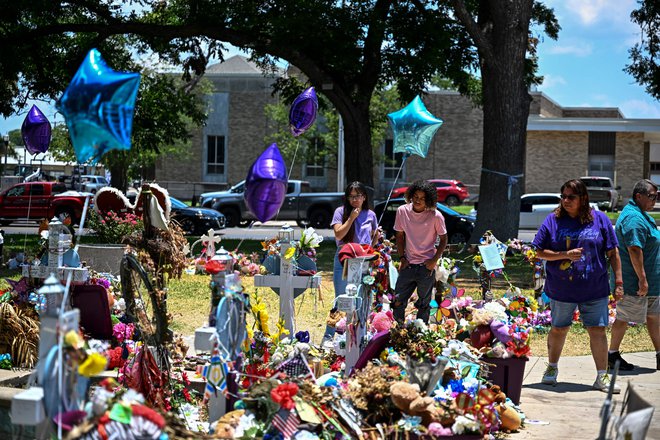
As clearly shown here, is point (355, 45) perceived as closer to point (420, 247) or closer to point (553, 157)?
point (420, 247)

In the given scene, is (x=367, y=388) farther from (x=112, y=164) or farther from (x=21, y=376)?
(x=112, y=164)

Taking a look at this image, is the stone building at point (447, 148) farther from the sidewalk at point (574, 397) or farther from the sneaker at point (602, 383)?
the sneaker at point (602, 383)

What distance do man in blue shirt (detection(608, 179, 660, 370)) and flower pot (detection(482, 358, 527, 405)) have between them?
1813 millimetres

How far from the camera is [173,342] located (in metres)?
6.80

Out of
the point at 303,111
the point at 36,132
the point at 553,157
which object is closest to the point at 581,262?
the point at 303,111

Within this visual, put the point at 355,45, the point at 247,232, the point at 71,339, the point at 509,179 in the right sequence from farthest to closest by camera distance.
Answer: the point at 247,232 → the point at 355,45 → the point at 509,179 → the point at 71,339

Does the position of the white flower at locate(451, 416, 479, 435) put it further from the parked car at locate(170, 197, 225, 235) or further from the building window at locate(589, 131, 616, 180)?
the building window at locate(589, 131, 616, 180)

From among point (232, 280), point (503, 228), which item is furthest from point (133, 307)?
point (503, 228)

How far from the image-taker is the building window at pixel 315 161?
148ft

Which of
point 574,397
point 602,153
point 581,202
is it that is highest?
point 602,153

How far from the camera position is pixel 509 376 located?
256 inches

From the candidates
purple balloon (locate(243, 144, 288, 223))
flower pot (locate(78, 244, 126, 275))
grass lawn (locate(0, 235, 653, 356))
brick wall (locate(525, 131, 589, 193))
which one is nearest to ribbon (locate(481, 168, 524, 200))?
grass lawn (locate(0, 235, 653, 356))

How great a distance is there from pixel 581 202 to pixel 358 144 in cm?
1362

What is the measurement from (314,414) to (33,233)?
2276cm
